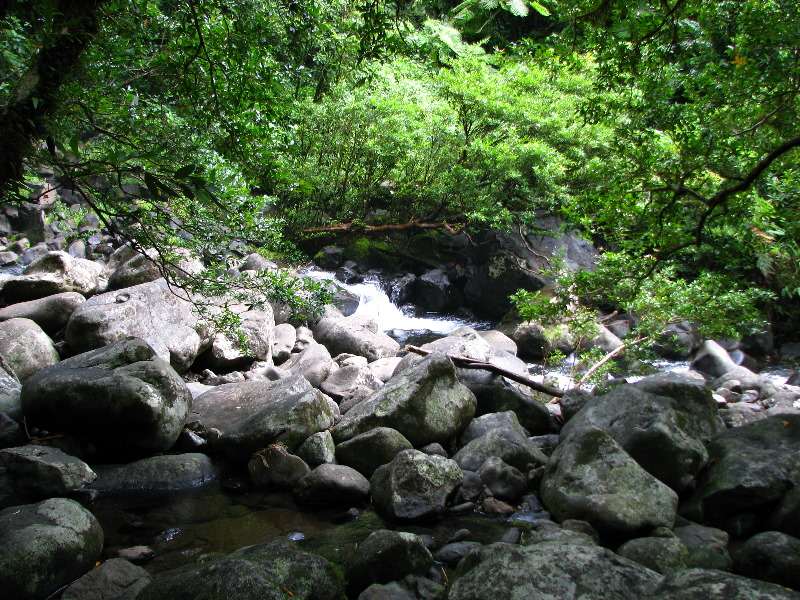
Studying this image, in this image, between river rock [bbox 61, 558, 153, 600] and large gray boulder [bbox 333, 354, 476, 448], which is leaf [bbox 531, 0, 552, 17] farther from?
river rock [bbox 61, 558, 153, 600]

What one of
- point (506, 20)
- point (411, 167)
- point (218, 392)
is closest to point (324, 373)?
point (218, 392)

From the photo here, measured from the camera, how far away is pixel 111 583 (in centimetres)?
338

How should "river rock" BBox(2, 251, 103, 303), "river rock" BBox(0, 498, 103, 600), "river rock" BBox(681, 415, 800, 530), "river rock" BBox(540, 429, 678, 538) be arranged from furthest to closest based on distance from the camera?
1. "river rock" BBox(2, 251, 103, 303)
2. "river rock" BBox(681, 415, 800, 530)
3. "river rock" BBox(540, 429, 678, 538)
4. "river rock" BBox(0, 498, 103, 600)

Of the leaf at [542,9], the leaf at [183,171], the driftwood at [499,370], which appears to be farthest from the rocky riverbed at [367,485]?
the leaf at [542,9]

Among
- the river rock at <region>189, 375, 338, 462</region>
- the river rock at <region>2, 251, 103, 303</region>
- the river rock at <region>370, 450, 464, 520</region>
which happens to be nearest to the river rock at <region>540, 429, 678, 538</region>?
the river rock at <region>370, 450, 464, 520</region>

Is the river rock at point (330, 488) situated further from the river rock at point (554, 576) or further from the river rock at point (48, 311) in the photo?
the river rock at point (48, 311)

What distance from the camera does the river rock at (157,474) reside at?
201 inches

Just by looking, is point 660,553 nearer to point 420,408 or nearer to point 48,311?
point 420,408

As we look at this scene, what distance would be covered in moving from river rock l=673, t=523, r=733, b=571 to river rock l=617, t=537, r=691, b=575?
10 centimetres

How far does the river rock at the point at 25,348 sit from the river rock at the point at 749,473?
7711mm

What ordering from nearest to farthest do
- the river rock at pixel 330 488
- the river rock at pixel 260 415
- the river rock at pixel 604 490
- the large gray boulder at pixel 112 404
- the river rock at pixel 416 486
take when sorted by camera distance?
the river rock at pixel 604 490, the river rock at pixel 416 486, the river rock at pixel 330 488, the large gray boulder at pixel 112 404, the river rock at pixel 260 415

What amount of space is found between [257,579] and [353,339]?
25.0ft

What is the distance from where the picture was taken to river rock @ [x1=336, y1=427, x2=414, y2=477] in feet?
17.9

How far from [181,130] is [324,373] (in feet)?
14.7
